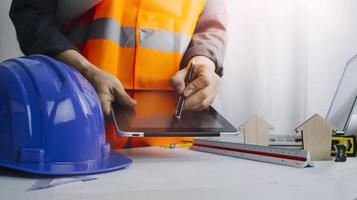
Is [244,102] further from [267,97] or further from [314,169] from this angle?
[314,169]

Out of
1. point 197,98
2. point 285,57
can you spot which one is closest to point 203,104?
point 197,98

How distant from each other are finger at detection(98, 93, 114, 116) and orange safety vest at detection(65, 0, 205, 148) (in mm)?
162

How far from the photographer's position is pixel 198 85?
83 centimetres

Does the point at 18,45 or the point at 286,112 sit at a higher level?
the point at 18,45

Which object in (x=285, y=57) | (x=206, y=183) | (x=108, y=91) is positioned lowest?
(x=206, y=183)

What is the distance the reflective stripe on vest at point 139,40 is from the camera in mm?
879

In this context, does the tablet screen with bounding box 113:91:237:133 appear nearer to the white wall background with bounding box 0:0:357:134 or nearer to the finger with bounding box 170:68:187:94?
the finger with bounding box 170:68:187:94

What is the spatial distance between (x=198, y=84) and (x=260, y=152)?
0.86 ft

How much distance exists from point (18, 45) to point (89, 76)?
310 millimetres

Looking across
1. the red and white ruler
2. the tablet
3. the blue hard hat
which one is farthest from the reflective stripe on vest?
the blue hard hat

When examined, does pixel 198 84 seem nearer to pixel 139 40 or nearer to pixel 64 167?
pixel 139 40

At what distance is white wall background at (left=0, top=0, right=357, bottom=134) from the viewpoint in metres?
1.15

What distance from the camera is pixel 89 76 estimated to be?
770mm

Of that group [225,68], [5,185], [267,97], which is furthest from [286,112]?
[5,185]
